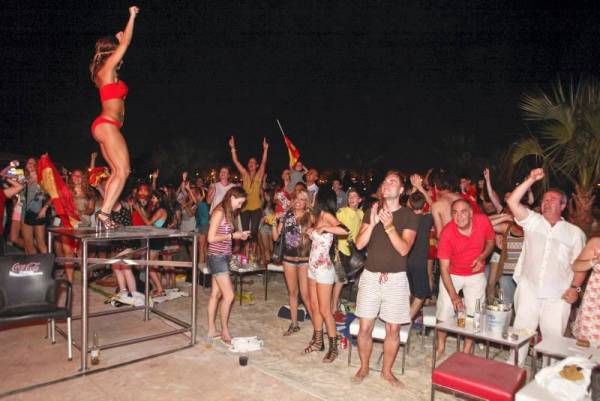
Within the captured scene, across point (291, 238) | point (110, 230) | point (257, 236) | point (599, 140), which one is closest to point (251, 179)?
point (257, 236)

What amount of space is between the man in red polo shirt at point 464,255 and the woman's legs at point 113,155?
354 centimetres

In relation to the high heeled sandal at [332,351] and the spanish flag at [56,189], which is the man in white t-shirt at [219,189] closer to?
the spanish flag at [56,189]

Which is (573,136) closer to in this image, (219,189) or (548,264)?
(548,264)

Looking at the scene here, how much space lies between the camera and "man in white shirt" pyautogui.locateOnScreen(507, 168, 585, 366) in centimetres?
455

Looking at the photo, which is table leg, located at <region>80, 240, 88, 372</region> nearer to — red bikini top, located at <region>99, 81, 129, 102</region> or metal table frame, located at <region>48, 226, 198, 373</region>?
metal table frame, located at <region>48, 226, 198, 373</region>

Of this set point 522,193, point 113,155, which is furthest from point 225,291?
point 522,193

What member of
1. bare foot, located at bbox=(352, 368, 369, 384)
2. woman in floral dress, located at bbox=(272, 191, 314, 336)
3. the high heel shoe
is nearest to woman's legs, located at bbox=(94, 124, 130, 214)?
the high heel shoe

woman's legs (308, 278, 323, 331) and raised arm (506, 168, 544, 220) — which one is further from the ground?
raised arm (506, 168, 544, 220)

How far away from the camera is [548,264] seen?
4.59m

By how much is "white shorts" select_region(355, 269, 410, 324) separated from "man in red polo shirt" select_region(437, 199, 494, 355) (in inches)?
29.2

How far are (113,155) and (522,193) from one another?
4.18 m

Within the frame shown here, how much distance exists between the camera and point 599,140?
6785mm

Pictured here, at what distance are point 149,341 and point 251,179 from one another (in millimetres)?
4767

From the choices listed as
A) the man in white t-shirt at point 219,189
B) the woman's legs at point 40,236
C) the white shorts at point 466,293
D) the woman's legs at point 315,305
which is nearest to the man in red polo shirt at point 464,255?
the white shorts at point 466,293
